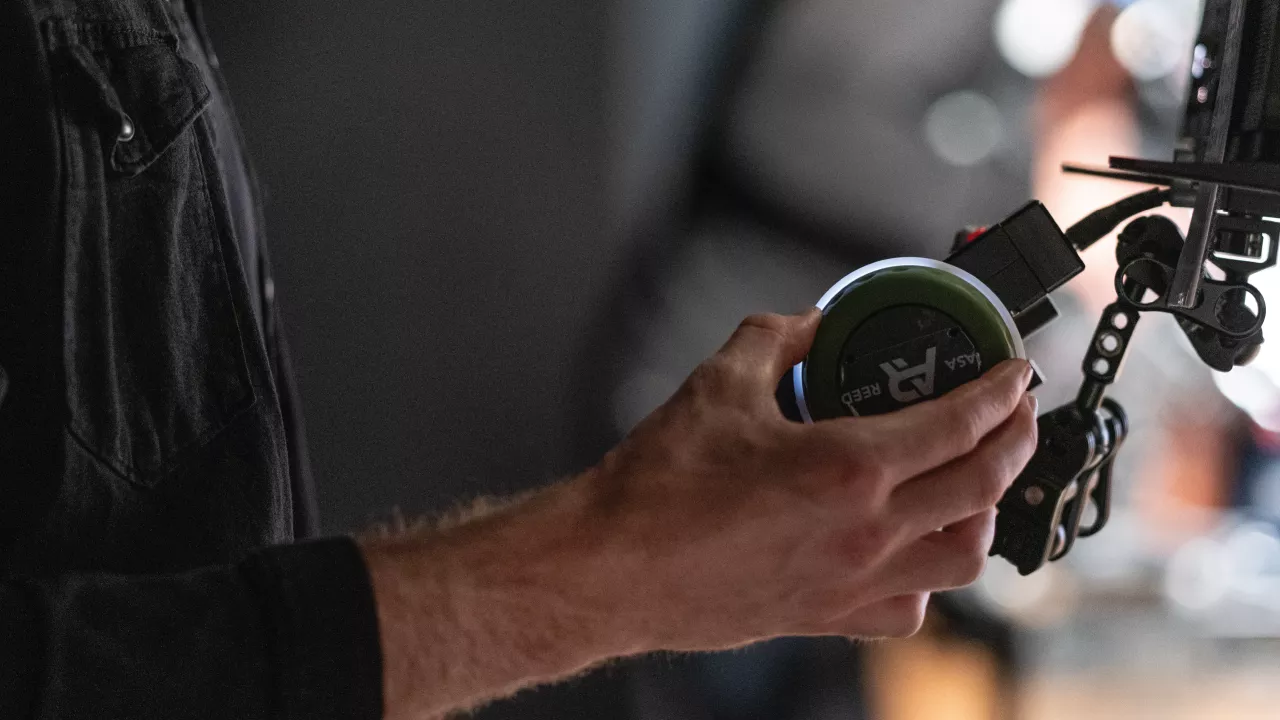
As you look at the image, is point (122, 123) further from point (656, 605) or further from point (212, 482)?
point (656, 605)

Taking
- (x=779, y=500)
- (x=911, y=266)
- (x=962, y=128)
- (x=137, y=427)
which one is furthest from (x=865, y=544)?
(x=962, y=128)

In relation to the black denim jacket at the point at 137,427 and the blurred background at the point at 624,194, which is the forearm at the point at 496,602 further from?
the blurred background at the point at 624,194

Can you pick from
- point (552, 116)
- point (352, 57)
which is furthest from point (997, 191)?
point (352, 57)

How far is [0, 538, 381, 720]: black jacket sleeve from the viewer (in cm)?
46

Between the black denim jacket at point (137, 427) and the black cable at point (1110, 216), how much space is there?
53 centimetres

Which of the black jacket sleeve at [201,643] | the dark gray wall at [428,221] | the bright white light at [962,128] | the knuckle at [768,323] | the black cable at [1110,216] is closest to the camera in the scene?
the black jacket sleeve at [201,643]

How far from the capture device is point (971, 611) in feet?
5.32

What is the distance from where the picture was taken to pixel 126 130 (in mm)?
647

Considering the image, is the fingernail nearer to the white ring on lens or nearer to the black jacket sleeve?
the white ring on lens

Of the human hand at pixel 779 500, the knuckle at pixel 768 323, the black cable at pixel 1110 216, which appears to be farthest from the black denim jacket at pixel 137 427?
the black cable at pixel 1110 216

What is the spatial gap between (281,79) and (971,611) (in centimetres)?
130

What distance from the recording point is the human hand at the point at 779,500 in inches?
19.9

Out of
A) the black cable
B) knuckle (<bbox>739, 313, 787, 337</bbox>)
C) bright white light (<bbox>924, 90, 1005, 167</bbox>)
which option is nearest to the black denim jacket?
knuckle (<bbox>739, 313, 787, 337</bbox>)

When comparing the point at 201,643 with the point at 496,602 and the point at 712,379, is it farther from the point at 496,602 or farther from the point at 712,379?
the point at 712,379
